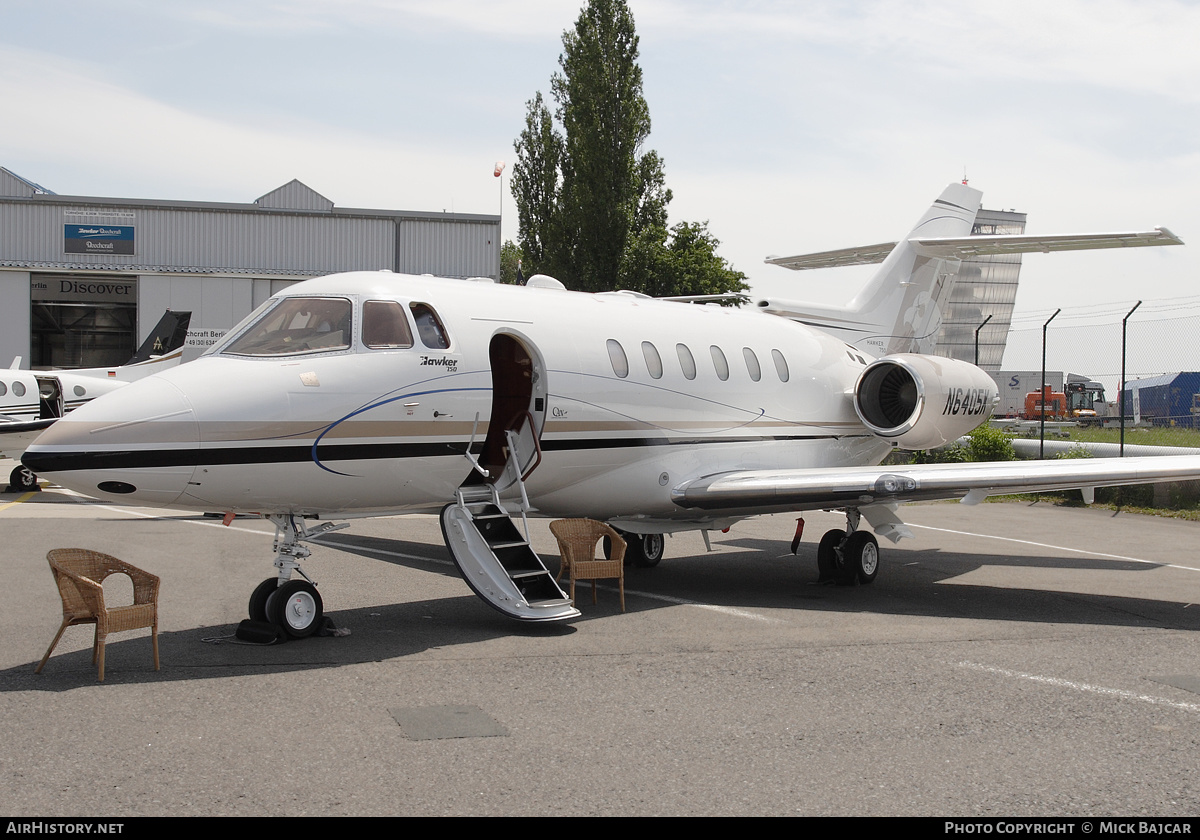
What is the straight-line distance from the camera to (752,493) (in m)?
11.3

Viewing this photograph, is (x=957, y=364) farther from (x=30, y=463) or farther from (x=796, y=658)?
(x=30, y=463)

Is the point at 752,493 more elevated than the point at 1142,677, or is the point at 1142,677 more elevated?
the point at 752,493

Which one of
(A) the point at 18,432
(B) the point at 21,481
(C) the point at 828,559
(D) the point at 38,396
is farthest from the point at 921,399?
(D) the point at 38,396

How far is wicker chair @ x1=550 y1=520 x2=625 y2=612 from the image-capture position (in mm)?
10562

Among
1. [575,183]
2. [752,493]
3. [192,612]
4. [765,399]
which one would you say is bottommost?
[192,612]

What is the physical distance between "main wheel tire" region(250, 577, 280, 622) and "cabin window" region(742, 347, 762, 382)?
641 cm

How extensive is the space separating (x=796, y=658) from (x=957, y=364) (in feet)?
24.6

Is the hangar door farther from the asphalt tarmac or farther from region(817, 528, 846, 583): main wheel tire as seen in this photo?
region(817, 528, 846, 583): main wheel tire

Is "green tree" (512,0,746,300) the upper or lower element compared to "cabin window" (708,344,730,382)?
upper

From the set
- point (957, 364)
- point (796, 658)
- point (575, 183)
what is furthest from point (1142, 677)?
point (575, 183)

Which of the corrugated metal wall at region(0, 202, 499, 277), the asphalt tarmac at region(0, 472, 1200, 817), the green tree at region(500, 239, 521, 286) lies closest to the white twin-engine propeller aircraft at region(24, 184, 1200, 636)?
the asphalt tarmac at region(0, 472, 1200, 817)

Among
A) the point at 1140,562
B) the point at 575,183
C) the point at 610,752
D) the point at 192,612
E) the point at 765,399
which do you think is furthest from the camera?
the point at 575,183

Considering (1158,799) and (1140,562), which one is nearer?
(1158,799)

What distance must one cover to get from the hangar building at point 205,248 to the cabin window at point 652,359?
26.0m
